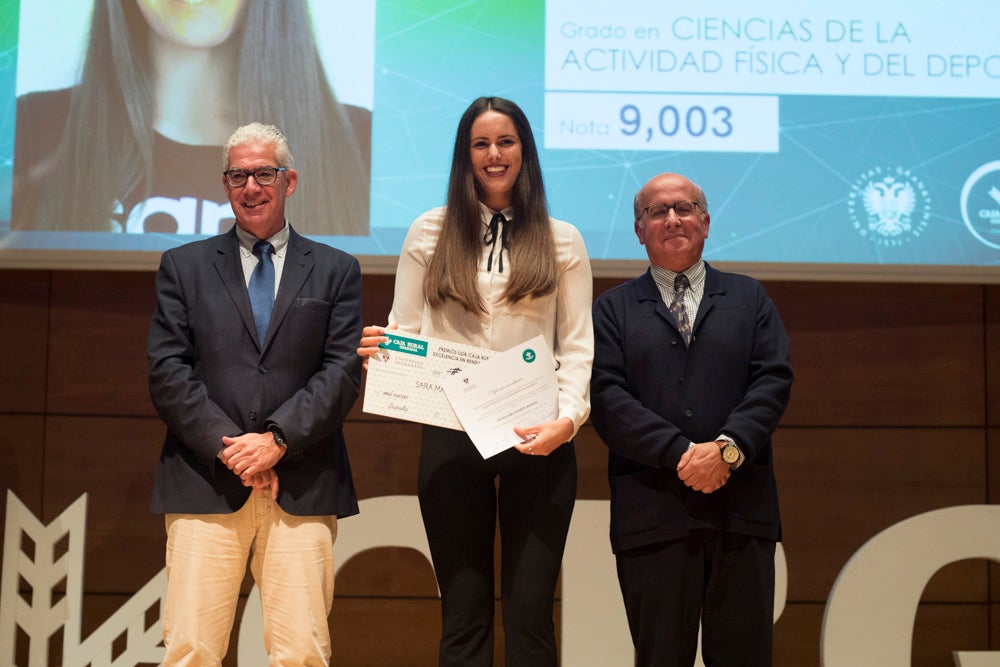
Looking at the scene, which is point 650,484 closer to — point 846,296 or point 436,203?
point 436,203

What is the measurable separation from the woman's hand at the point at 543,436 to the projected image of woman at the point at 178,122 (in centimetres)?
163

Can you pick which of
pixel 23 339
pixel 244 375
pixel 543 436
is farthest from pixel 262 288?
pixel 23 339

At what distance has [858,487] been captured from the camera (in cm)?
377

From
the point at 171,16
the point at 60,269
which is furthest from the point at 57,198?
the point at 171,16

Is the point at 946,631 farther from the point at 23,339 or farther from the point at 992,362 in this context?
the point at 23,339

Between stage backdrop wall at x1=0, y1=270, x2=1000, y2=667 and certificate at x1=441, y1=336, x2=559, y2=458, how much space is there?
160cm

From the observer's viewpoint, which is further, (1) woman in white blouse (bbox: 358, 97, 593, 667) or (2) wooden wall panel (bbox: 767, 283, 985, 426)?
(2) wooden wall panel (bbox: 767, 283, 985, 426)

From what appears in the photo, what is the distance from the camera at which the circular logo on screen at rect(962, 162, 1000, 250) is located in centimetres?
355

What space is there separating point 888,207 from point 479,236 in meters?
1.98

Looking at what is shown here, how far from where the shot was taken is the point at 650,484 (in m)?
2.38

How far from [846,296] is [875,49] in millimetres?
966

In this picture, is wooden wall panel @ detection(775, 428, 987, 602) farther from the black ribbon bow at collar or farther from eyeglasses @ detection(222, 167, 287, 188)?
eyeglasses @ detection(222, 167, 287, 188)

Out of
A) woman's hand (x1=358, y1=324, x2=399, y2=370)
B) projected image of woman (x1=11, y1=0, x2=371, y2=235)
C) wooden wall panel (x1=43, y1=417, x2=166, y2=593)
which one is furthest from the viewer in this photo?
wooden wall panel (x1=43, y1=417, x2=166, y2=593)

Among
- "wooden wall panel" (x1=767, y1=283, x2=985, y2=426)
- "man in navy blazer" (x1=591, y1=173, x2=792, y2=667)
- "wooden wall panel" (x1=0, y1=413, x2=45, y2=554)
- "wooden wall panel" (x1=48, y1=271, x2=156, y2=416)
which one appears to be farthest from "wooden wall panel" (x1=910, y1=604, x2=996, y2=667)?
"wooden wall panel" (x1=0, y1=413, x2=45, y2=554)
